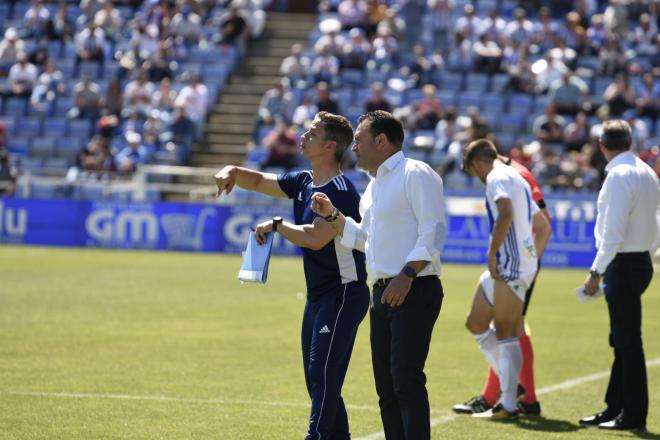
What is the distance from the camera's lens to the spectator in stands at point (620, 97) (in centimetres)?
3025

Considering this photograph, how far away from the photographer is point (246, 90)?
3634 centimetres

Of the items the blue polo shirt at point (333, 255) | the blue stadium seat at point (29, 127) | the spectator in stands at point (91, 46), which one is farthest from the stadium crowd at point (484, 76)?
the blue polo shirt at point (333, 255)

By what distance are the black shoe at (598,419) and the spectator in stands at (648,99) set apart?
839 inches

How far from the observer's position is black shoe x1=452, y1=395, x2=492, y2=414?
10.5m

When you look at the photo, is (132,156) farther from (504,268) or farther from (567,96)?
(504,268)

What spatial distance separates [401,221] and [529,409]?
137 inches

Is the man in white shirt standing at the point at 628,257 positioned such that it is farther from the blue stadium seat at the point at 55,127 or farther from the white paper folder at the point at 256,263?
the blue stadium seat at the point at 55,127

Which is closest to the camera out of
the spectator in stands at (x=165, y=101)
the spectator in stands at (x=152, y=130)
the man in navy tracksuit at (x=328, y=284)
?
the man in navy tracksuit at (x=328, y=284)

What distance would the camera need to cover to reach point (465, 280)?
22781 mm

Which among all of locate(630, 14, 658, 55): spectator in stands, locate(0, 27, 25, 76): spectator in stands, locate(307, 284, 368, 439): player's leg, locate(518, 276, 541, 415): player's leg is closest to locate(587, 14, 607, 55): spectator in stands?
locate(630, 14, 658, 55): spectator in stands

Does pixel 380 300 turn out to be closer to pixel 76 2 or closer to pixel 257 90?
pixel 257 90

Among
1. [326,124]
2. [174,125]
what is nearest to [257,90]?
[174,125]

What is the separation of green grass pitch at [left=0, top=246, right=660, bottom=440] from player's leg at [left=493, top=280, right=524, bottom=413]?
0.36m

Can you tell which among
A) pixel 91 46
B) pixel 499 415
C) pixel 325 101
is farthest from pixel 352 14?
pixel 499 415
